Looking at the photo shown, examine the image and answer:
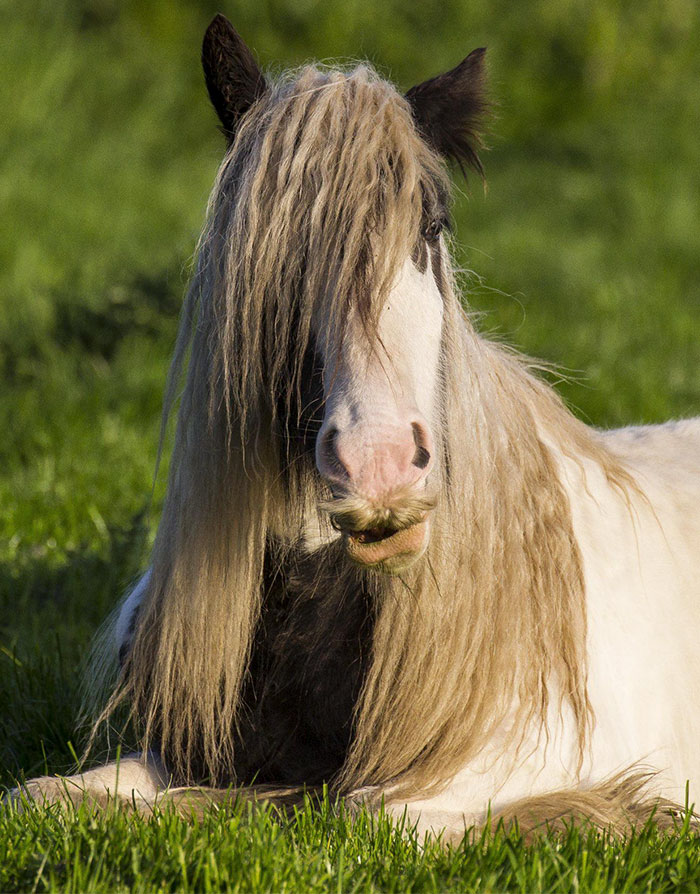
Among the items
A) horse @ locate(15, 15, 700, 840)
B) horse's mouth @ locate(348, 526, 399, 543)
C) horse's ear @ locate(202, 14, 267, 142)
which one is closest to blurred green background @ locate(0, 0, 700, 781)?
horse @ locate(15, 15, 700, 840)

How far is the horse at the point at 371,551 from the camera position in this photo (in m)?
2.26

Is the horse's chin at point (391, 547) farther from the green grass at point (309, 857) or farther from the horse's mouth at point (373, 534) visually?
the green grass at point (309, 857)

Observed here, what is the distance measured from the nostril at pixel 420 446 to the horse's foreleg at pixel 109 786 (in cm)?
95

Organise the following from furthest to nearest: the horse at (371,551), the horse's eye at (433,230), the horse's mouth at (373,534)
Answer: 1. the horse's eye at (433,230)
2. the horse at (371,551)
3. the horse's mouth at (373,534)

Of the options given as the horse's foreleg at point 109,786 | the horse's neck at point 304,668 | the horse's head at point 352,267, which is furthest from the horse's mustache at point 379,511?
the horse's foreleg at point 109,786

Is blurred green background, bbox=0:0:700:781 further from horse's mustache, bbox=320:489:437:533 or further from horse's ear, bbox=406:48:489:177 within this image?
horse's mustache, bbox=320:489:437:533

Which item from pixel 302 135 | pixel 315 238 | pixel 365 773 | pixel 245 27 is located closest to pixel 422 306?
pixel 315 238

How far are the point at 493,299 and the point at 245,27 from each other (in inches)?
253

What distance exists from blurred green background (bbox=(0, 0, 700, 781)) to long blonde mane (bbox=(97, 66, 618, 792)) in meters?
0.55

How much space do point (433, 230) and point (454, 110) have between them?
0.97 ft

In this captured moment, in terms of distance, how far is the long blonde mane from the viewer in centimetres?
227

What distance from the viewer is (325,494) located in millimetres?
2389

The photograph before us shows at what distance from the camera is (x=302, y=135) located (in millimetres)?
2311

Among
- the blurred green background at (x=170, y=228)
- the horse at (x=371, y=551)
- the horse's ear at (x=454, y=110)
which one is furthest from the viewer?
the blurred green background at (x=170, y=228)
